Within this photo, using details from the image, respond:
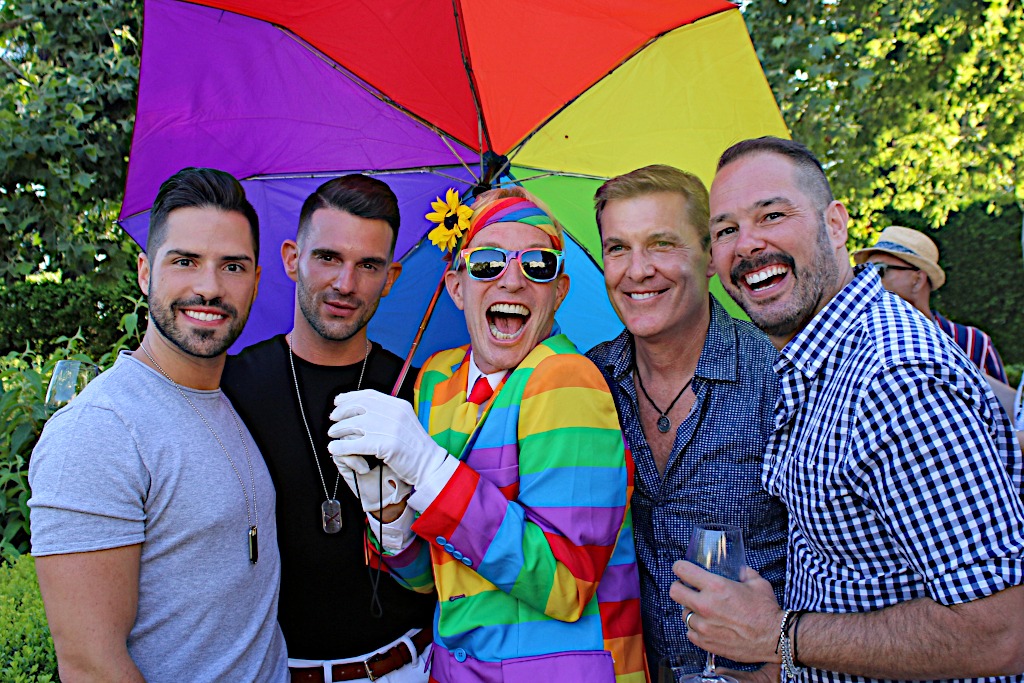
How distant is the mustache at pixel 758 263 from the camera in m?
2.36

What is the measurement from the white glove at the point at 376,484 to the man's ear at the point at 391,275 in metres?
0.86

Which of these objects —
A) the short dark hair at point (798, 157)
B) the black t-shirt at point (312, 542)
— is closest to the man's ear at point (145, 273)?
the black t-shirt at point (312, 542)

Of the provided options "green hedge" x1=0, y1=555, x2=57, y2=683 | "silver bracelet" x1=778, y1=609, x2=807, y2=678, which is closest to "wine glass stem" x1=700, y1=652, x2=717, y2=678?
"silver bracelet" x1=778, y1=609, x2=807, y2=678

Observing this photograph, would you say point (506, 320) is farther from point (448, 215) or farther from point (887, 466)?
point (887, 466)

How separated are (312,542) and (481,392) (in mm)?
821

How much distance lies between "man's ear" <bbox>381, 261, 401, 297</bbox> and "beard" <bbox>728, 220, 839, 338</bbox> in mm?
1385

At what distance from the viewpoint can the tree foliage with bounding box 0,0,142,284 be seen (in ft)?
23.2

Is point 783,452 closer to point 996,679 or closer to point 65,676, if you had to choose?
point 996,679

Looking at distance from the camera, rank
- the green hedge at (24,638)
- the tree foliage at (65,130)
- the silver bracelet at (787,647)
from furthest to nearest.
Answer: the tree foliage at (65,130) < the green hedge at (24,638) < the silver bracelet at (787,647)

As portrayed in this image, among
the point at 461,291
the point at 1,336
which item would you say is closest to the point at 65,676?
the point at 461,291

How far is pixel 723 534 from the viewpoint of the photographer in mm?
2080

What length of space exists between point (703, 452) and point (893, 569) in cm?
76

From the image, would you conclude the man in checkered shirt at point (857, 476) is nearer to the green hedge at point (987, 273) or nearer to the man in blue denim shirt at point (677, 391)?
the man in blue denim shirt at point (677, 391)

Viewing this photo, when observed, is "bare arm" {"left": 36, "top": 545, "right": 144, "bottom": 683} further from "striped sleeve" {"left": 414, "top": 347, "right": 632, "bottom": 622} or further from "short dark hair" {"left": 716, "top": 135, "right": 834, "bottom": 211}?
"short dark hair" {"left": 716, "top": 135, "right": 834, "bottom": 211}
